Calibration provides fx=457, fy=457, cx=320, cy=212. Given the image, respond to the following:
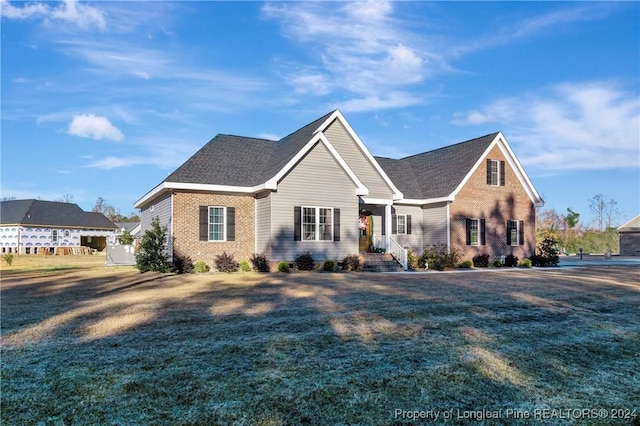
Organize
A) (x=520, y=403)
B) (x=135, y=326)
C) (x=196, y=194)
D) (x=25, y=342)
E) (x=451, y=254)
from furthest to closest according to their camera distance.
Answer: (x=451, y=254) < (x=196, y=194) < (x=135, y=326) < (x=25, y=342) < (x=520, y=403)

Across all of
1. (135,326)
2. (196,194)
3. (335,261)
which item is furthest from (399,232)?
(135,326)

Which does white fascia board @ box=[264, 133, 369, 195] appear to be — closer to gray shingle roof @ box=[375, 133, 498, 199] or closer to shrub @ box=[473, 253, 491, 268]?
gray shingle roof @ box=[375, 133, 498, 199]

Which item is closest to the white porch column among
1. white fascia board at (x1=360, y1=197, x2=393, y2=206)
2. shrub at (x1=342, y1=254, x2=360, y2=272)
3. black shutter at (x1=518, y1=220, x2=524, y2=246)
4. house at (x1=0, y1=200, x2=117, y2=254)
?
white fascia board at (x1=360, y1=197, x2=393, y2=206)

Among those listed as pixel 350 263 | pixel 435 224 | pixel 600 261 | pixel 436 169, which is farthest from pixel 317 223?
pixel 600 261

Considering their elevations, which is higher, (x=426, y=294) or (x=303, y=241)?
(x=303, y=241)

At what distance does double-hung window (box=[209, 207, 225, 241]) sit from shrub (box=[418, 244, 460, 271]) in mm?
9930

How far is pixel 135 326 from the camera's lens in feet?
25.7

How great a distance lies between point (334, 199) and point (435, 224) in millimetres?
7817

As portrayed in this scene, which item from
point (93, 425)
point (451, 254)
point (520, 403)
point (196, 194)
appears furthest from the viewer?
point (451, 254)

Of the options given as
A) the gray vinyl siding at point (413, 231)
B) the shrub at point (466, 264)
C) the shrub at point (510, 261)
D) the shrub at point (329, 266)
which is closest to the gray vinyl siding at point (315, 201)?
the shrub at point (329, 266)

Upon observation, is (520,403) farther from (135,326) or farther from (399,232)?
(399,232)

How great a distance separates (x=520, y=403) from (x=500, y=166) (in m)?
24.1

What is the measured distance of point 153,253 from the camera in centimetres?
1809

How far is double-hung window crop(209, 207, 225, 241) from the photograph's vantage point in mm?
19656
